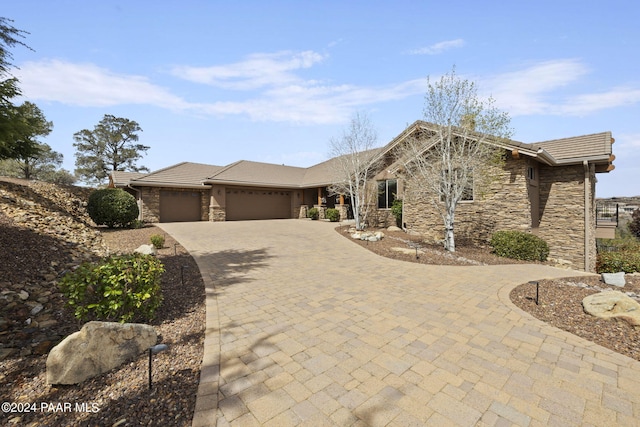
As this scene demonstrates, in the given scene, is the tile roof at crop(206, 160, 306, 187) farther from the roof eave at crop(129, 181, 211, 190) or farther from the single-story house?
the roof eave at crop(129, 181, 211, 190)

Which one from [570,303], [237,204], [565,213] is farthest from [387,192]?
[570,303]

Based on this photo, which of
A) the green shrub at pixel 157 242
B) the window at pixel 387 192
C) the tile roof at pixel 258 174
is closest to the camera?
the green shrub at pixel 157 242

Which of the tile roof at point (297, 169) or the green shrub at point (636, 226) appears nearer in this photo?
the tile roof at point (297, 169)

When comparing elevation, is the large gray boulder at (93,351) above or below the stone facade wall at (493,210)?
below

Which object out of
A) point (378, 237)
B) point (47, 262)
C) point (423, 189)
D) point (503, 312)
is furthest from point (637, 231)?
point (47, 262)

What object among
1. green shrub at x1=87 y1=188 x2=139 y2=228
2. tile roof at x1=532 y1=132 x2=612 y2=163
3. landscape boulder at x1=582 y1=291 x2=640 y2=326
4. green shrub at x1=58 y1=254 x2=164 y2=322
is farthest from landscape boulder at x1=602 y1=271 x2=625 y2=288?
green shrub at x1=87 y1=188 x2=139 y2=228

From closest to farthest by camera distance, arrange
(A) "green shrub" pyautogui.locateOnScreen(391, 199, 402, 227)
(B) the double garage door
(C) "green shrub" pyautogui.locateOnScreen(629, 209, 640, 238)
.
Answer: (A) "green shrub" pyautogui.locateOnScreen(391, 199, 402, 227)
(B) the double garage door
(C) "green shrub" pyautogui.locateOnScreen(629, 209, 640, 238)

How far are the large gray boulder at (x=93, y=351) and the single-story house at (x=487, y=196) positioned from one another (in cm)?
1132

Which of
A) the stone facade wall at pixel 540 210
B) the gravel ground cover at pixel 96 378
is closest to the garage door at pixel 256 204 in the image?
the stone facade wall at pixel 540 210

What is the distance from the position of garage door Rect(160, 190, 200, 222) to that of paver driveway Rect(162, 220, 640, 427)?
16.5m

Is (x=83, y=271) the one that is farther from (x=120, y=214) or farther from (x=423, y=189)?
(x=120, y=214)

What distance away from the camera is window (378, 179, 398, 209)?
17361 millimetres

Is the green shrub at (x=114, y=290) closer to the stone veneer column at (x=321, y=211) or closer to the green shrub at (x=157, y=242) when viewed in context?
the green shrub at (x=157, y=242)

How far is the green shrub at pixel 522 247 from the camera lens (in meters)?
9.61
